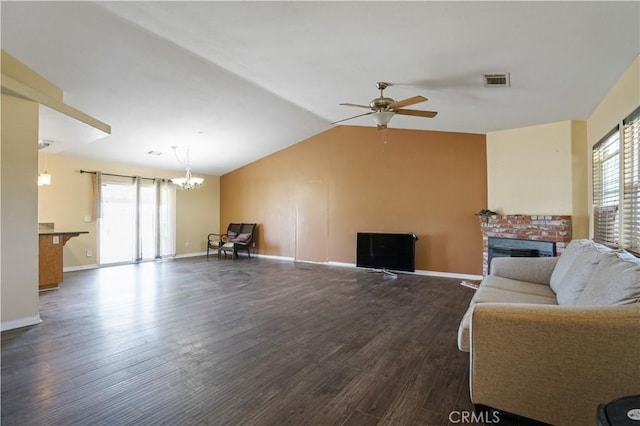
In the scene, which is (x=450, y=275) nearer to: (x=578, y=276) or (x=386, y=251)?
(x=386, y=251)

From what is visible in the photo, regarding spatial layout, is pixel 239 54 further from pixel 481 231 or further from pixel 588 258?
pixel 481 231

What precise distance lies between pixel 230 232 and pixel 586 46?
833cm

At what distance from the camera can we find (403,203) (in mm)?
6148

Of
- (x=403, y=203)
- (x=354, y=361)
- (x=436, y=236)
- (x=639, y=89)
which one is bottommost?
(x=354, y=361)

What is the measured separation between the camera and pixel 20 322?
3.20 m

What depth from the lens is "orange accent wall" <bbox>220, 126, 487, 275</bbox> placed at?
5.54 m

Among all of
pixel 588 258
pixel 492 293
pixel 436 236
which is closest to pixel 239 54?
pixel 492 293

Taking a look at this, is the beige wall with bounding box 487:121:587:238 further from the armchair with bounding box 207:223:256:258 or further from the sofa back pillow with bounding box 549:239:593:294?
the armchair with bounding box 207:223:256:258

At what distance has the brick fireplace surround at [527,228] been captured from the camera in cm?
427

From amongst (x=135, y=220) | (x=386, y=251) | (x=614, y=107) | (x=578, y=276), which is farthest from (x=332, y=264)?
(x=614, y=107)

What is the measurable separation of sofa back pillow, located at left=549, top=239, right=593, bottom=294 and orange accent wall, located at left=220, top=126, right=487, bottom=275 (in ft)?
8.62

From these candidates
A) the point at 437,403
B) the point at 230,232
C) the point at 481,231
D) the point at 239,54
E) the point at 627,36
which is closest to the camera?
the point at 437,403

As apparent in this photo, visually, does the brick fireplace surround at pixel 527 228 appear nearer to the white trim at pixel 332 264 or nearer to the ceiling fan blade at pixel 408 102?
the white trim at pixel 332 264

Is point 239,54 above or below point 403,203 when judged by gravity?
above
